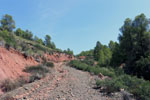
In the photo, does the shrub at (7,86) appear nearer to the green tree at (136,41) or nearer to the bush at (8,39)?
the bush at (8,39)

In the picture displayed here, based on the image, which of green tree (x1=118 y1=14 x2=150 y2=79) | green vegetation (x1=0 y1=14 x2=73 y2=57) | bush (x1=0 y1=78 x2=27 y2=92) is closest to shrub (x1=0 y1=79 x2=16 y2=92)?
bush (x1=0 y1=78 x2=27 y2=92)

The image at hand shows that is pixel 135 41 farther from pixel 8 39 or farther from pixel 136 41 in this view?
pixel 8 39

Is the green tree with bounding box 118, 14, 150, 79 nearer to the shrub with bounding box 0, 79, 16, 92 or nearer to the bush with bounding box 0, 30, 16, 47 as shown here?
the shrub with bounding box 0, 79, 16, 92

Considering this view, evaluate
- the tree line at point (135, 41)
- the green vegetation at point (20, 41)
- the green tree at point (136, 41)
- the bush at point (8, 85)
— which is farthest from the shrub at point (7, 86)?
the green tree at point (136, 41)

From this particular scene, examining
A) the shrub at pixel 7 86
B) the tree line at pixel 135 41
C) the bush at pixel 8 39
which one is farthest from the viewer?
the tree line at pixel 135 41

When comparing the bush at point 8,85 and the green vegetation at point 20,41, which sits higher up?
the green vegetation at point 20,41

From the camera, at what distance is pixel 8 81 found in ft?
24.5

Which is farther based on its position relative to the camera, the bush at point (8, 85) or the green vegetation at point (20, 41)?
the green vegetation at point (20, 41)

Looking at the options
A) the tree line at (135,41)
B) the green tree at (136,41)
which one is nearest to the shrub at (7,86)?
the tree line at (135,41)

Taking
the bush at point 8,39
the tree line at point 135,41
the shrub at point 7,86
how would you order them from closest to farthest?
the shrub at point 7,86 < the bush at point 8,39 < the tree line at point 135,41

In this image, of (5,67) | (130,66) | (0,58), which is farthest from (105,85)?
(130,66)

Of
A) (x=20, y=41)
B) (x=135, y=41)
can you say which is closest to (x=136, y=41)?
(x=135, y=41)

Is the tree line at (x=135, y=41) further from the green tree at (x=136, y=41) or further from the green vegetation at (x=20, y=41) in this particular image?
the green vegetation at (x=20, y=41)

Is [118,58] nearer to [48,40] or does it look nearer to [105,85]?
[105,85]
